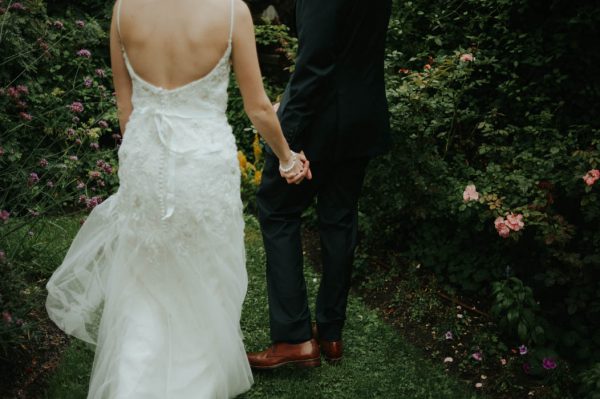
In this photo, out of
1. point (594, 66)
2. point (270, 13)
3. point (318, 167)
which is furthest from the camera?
point (270, 13)

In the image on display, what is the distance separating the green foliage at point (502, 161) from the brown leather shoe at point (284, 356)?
3.36 feet

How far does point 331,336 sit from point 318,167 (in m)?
0.99

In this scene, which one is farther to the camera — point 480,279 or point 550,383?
point 480,279

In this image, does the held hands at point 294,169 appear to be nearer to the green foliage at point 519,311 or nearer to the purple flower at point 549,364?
the green foliage at point 519,311

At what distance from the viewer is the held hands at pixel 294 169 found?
3104mm

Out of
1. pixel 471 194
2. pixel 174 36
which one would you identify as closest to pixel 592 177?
pixel 471 194

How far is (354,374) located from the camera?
3.71m

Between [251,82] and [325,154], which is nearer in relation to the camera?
[251,82]

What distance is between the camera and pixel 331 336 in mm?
3789

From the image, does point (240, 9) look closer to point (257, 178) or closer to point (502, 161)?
point (502, 161)

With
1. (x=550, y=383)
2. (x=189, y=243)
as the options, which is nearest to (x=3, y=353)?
(x=189, y=243)

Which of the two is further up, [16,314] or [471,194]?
[471,194]

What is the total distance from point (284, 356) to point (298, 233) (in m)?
0.66

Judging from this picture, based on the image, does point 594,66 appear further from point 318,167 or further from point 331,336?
point 331,336
